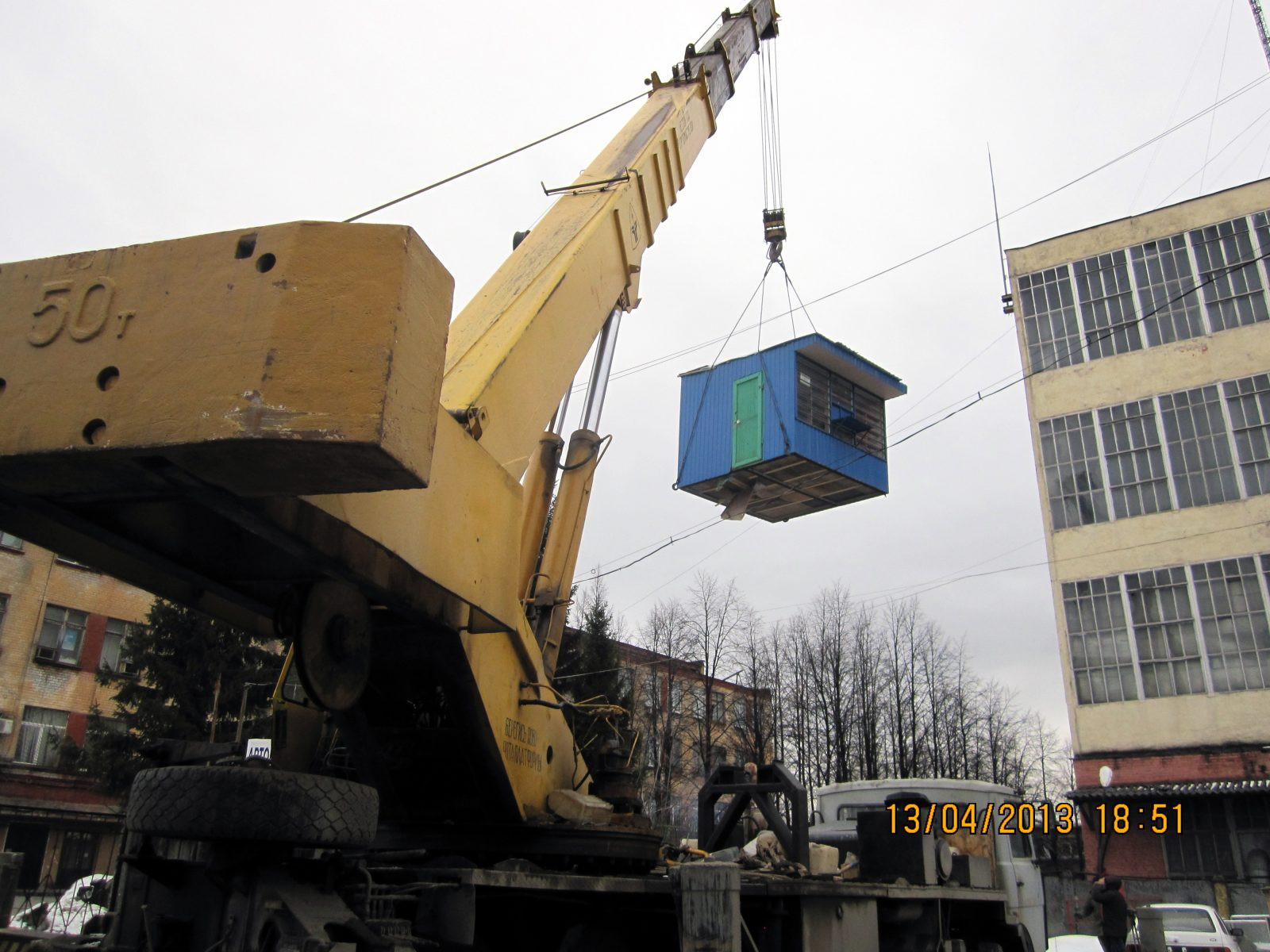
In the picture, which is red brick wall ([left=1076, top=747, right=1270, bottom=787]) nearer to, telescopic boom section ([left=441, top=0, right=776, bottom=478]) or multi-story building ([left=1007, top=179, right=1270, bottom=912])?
multi-story building ([left=1007, top=179, right=1270, bottom=912])

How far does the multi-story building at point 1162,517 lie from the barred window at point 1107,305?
1.8 inches

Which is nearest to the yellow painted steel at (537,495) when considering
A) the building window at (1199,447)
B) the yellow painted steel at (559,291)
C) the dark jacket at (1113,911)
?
the yellow painted steel at (559,291)

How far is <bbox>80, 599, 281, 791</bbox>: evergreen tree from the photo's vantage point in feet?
77.9

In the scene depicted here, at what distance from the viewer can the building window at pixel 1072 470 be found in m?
28.0

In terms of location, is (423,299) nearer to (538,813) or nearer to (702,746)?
(538,813)

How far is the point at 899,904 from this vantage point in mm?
7488

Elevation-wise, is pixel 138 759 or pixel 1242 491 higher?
pixel 1242 491

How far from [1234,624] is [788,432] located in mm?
17513

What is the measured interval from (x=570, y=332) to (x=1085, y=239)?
88.7 feet

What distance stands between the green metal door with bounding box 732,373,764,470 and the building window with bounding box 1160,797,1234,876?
18182 millimetres

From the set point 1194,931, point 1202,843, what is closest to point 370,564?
point 1194,931

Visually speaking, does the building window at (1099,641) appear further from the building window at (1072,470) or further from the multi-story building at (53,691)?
the multi-story building at (53,691)

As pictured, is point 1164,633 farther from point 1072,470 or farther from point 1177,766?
point 1072,470

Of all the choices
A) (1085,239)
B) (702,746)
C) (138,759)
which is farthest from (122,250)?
(702,746)
